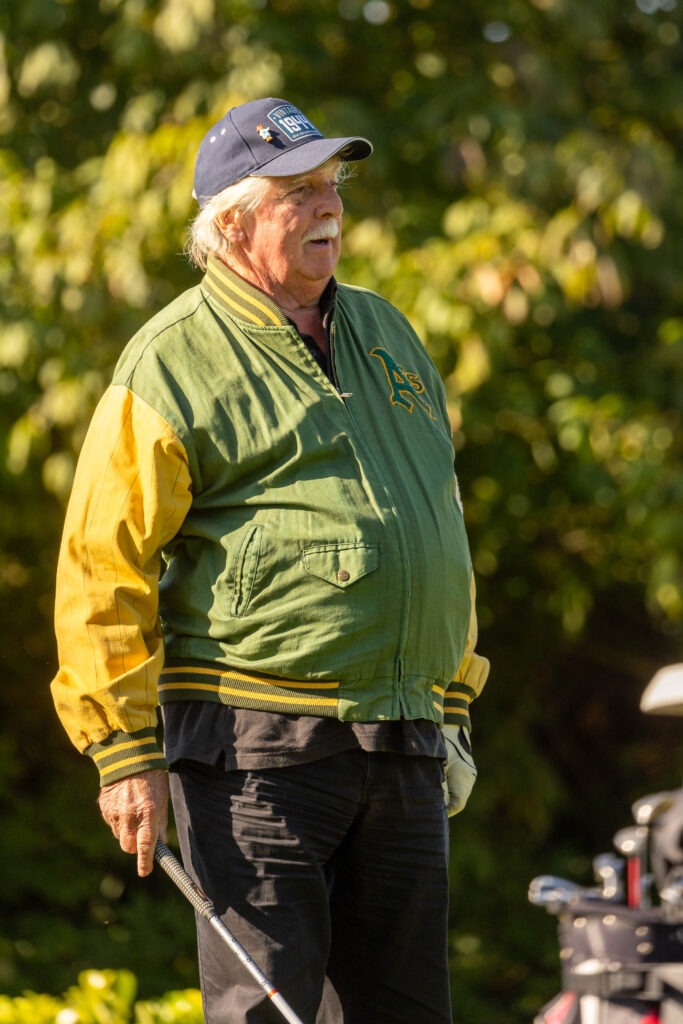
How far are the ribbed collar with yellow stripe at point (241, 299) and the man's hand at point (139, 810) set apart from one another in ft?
2.44

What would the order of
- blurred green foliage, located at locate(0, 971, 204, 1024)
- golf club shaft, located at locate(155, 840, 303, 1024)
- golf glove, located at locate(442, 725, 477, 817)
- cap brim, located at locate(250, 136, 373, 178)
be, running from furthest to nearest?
blurred green foliage, located at locate(0, 971, 204, 1024), golf glove, located at locate(442, 725, 477, 817), cap brim, located at locate(250, 136, 373, 178), golf club shaft, located at locate(155, 840, 303, 1024)

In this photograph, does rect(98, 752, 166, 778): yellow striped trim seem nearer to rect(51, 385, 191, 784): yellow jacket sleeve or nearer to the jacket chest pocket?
rect(51, 385, 191, 784): yellow jacket sleeve

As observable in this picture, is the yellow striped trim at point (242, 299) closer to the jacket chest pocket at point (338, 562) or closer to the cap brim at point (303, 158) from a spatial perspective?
the cap brim at point (303, 158)

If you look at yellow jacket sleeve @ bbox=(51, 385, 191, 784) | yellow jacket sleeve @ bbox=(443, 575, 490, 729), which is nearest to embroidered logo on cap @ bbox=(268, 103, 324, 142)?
yellow jacket sleeve @ bbox=(51, 385, 191, 784)

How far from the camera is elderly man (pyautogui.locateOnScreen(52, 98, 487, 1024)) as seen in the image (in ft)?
7.14

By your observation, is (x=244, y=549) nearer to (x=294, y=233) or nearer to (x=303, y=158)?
(x=294, y=233)

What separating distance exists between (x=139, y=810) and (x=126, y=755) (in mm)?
Answer: 87

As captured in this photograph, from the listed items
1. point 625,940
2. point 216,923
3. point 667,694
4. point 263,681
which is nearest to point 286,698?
point 263,681

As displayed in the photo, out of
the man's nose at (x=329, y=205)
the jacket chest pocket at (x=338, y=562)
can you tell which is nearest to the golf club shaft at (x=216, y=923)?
the jacket chest pocket at (x=338, y=562)

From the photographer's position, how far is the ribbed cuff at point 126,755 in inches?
85.7

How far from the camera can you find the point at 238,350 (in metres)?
Result: 2.31

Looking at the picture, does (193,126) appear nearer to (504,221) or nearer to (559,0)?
(504,221)

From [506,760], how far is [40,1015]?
3972mm

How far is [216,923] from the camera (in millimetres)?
2113
